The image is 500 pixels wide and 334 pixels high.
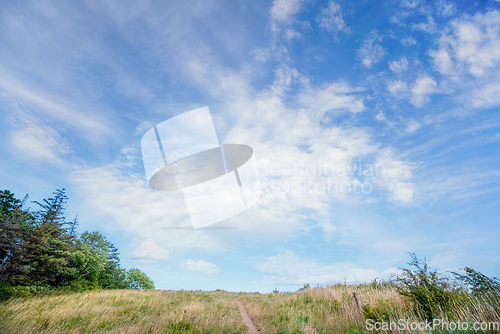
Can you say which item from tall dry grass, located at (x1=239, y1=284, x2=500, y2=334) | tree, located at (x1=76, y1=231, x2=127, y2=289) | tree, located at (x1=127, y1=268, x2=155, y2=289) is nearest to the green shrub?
tall dry grass, located at (x1=239, y1=284, x2=500, y2=334)

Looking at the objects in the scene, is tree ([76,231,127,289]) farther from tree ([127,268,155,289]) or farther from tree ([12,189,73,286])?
tree ([12,189,73,286])

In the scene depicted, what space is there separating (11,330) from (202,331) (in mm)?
5700

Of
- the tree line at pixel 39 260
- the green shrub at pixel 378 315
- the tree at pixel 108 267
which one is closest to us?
the green shrub at pixel 378 315

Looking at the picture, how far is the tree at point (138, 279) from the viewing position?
41.3 metres

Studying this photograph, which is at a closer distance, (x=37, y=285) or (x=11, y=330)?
(x=11, y=330)

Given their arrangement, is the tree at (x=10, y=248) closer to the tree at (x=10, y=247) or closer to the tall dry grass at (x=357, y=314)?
the tree at (x=10, y=247)

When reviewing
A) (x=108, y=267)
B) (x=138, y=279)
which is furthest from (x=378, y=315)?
(x=138, y=279)

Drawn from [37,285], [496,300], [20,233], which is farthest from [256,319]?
[20,233]

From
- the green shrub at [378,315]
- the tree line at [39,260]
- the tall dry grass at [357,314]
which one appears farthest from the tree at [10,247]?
the green shrub at [378,315]

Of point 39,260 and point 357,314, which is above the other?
point 39,260

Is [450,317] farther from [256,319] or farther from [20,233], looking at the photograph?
[20,233]

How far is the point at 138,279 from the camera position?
42656mm

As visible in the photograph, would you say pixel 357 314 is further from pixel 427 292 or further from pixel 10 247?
pixel 10 247

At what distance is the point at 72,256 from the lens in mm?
20531
